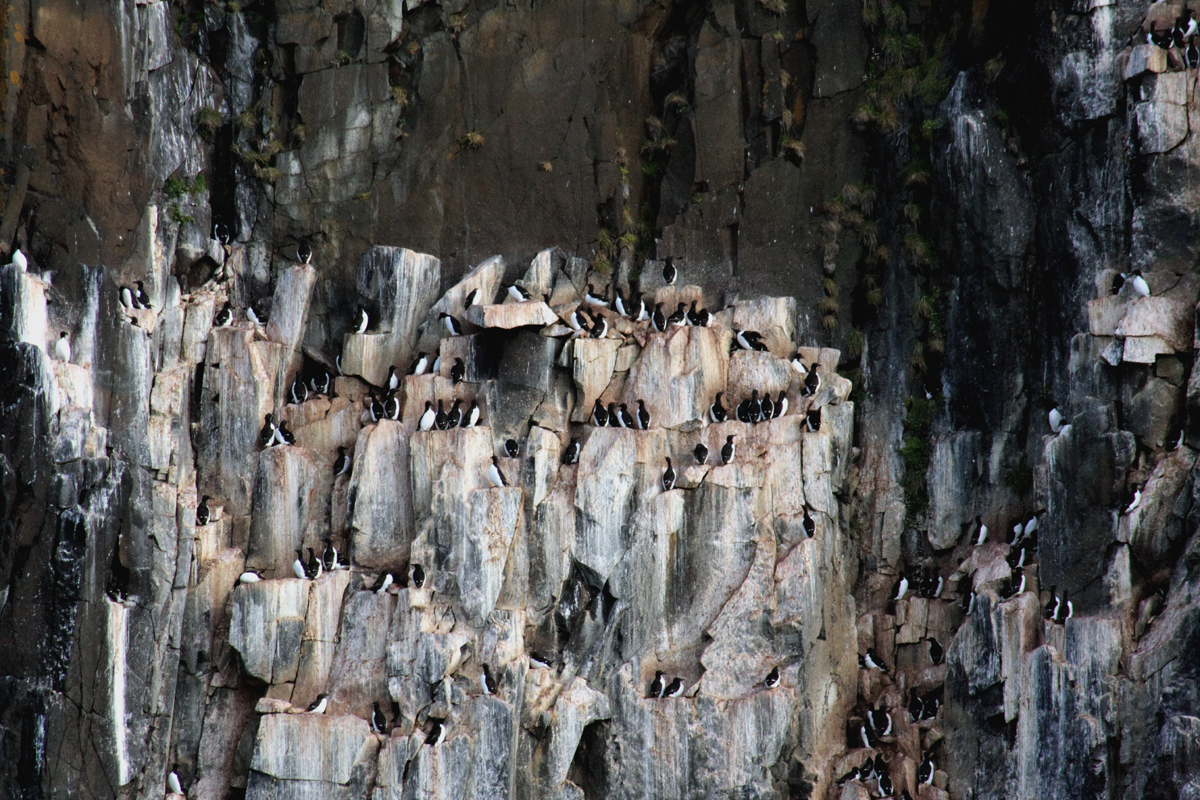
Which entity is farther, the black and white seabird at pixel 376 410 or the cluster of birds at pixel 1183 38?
the black and white seabird at pixel 376 410

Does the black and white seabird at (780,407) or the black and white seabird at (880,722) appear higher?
the black and white seabird at (780,407)

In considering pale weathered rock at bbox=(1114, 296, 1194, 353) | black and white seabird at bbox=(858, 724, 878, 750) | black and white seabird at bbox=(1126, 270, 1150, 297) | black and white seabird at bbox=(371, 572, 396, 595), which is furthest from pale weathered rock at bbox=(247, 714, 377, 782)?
black and white seabird at bbox=(1126, 270, 1150, 297)

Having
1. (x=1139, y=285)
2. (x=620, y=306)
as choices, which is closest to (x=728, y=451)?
(x=620, y=306)

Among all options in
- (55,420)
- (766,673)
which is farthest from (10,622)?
(766,673)

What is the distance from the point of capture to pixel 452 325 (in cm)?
2917

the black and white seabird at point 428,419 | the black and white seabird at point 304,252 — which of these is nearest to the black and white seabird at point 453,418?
the black and white seabird at point 428,419

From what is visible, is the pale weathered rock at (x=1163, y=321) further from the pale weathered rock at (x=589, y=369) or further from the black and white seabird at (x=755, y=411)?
the pale weathered rock at (x=589, y=369)

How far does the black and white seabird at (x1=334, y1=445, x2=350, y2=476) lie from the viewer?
2822 centimetres

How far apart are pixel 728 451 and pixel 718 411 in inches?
35.4

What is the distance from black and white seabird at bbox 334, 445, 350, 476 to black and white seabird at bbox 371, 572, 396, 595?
236 cm

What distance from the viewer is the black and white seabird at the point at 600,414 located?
27.8m

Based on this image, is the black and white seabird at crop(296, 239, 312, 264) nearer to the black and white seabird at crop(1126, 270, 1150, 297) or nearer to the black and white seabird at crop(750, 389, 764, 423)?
the black and white seabird at crop(750, 389, 764, 423)

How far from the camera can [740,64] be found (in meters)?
31.2

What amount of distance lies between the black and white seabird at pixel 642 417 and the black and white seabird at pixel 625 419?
12 cm
